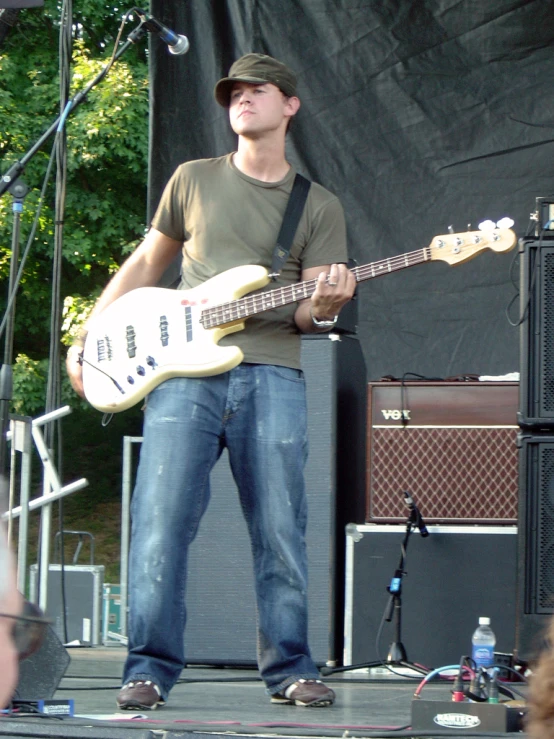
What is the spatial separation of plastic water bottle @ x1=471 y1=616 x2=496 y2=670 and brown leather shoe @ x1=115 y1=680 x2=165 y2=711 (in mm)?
1030

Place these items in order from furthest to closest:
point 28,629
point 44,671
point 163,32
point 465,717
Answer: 1. point 163,32
2. point 44,671
3. point 465,717
4. point 28,629

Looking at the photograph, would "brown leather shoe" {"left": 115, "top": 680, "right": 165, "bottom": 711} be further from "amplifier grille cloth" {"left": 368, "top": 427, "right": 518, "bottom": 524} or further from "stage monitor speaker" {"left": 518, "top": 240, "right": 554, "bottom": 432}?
"amplifier grille cloth" {"left": 368, "top": 427, "right": 518, "bottom": 524}

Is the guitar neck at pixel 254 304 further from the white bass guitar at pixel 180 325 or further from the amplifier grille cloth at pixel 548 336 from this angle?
the amplifier grille cloth at pixel 548 336

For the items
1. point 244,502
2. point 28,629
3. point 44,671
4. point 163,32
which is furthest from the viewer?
point 163,32

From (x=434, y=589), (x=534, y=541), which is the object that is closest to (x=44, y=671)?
(x=534, y=541)

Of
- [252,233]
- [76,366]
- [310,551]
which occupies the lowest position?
[310,551]

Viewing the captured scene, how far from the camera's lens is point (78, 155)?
14094 mm

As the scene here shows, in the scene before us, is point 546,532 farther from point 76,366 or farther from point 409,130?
point 409,130

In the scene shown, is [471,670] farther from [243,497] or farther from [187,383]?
[187,383]

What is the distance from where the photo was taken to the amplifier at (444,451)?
14.6ft

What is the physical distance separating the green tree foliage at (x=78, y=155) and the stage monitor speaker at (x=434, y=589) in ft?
32.2

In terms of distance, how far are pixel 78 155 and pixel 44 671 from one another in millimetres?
11789

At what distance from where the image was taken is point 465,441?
4461mm

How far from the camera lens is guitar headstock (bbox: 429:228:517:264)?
11.9 feet
